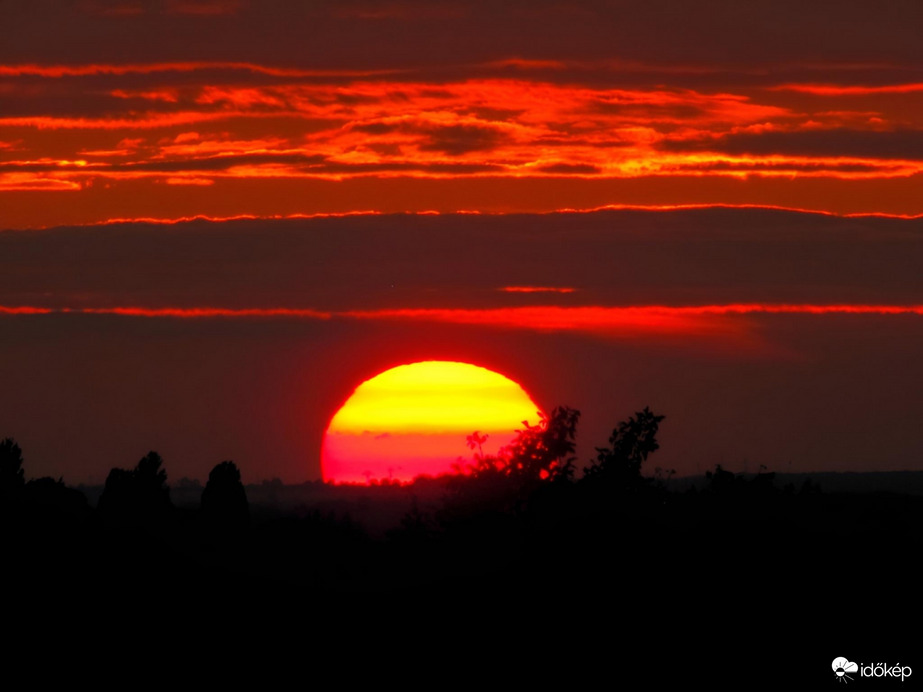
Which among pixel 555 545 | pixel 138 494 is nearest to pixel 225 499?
pixel 138 494

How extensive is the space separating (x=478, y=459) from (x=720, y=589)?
73.2ft

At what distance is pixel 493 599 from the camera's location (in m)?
58.1

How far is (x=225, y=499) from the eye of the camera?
97188 millimetres

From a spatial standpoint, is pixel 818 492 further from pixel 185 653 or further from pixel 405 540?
pixel 185 653

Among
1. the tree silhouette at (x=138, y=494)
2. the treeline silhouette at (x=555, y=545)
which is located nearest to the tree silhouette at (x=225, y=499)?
the tree silhouette at (x=138, y=494)

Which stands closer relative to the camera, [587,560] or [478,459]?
[587,560]

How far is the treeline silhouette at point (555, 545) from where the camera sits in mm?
57125

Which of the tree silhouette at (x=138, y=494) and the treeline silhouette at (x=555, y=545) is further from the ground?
the tree silhouette at (x=138, y=494)

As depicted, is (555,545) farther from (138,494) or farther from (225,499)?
(225,499)

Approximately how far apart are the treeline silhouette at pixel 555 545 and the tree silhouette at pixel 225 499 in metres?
11.3

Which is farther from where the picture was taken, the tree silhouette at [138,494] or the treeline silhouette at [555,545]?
the tree silhouette at [138,494]

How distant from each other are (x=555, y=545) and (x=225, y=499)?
39755 millimetres

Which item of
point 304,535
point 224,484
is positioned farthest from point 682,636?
point 224,484

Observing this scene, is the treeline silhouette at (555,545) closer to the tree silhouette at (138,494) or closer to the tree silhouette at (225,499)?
the tree silhouette at (138,494)
